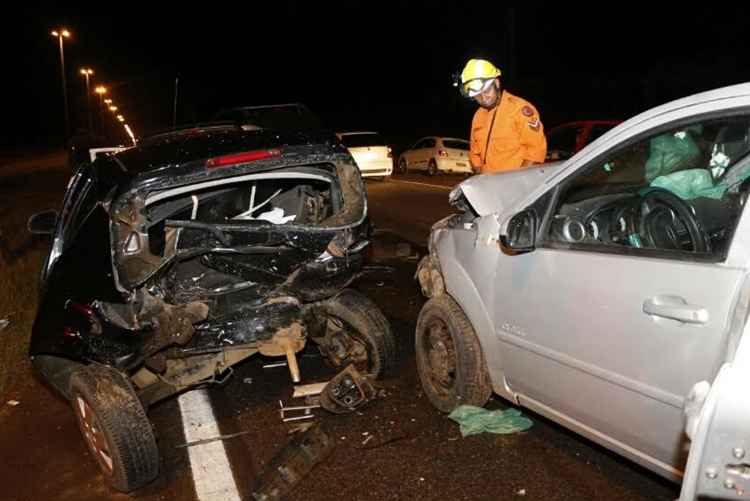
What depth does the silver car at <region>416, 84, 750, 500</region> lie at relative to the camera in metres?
2.30

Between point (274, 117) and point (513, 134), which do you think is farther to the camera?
point (274, 117)

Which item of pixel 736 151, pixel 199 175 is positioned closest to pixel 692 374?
pixel 736 151

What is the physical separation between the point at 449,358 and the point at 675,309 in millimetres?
1783

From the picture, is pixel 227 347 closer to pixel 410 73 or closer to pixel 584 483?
pixel 584 483

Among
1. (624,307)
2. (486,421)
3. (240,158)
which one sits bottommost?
(486,421)

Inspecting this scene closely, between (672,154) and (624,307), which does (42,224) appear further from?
(672,154)

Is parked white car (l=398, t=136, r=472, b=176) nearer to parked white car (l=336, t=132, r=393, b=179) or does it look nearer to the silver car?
parked white car (l=336, t=132, r=393, b=179)

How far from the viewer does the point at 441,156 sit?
20953mm

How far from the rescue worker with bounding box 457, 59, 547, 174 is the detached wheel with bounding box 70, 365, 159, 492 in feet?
10.6

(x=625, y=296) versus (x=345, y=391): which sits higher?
(x=625, y=296)

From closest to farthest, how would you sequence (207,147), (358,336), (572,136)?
(207,147)
(358,336)
(572,136)

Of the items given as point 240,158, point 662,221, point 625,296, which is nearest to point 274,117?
point 240,158

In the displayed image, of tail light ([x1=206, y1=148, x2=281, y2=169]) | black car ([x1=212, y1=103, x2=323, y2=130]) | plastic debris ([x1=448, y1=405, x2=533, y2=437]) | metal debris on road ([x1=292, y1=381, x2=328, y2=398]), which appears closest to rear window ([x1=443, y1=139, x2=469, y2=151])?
black car ([x1=212, y1=103, x2=323, y2=130])

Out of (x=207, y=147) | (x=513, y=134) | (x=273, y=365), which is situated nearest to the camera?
(x=207, y=147)
